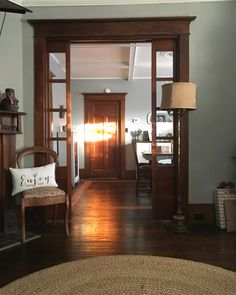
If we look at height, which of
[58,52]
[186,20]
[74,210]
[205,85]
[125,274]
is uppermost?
[186,20]

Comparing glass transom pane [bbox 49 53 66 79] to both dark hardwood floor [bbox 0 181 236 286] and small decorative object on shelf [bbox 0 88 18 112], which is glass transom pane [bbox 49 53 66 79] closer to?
small decorative object on shelf [bbox 0 88 18 112]

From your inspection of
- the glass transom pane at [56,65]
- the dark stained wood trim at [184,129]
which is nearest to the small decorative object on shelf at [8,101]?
the glass transom pane at [56,65]

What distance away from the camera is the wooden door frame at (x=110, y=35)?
11.8 ft

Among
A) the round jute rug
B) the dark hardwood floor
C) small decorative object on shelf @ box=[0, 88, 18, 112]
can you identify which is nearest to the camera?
the round jute rug

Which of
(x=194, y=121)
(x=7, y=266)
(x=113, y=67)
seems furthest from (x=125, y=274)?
(x=113, y=67)

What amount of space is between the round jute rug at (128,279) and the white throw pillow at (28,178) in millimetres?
2076

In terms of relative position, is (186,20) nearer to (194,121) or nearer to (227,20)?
(227,20)

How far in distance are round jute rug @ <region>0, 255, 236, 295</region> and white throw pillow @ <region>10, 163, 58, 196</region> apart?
2.08m

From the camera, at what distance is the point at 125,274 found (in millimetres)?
1233

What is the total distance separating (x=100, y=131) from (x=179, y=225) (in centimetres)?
521

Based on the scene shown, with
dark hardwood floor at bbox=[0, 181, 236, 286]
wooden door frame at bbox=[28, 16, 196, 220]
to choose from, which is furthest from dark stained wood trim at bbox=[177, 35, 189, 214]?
dark hardwood floor at bbox=[0, 181, 236, 286]

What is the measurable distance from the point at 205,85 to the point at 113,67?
3634 millimetres

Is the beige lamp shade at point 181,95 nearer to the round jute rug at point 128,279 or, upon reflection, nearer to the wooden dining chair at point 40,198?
the wooden dining chair at point 40,198

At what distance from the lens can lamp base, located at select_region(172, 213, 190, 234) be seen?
3326 mm
